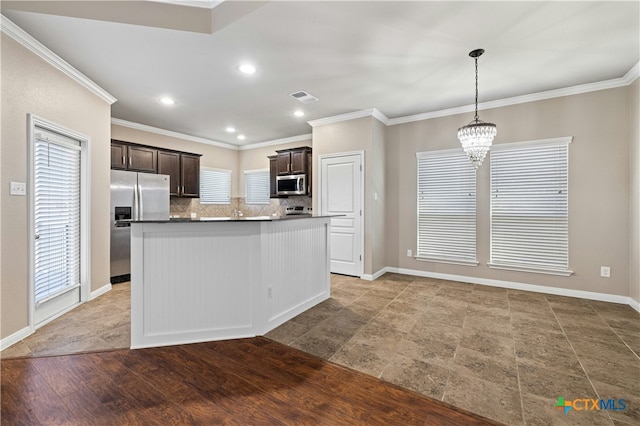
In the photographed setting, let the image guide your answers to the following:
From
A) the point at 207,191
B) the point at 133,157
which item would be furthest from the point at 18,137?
the point at 207,191

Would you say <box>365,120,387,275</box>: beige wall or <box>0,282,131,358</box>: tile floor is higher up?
<box>365,120,387,275</box>: beige wall

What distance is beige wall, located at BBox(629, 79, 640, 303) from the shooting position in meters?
3.21

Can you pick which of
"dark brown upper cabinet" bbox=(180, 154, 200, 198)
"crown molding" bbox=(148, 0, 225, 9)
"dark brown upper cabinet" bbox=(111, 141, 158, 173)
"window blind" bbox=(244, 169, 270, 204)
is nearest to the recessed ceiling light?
"crown molding" bbox=(148, 0, 225, 9)

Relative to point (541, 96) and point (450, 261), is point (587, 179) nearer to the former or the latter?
point (541, 96)

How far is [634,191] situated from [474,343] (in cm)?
286

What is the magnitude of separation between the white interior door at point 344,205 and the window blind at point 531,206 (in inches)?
80.5

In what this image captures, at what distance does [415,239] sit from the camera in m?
4.88

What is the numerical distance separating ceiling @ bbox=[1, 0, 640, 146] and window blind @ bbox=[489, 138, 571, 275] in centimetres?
86

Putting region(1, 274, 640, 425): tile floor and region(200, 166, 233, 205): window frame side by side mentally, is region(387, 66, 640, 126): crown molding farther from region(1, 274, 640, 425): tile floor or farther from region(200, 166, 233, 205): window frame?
region(200, 166, 233, 205): window frame

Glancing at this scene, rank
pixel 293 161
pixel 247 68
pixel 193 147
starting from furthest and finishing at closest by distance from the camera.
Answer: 1. pixel 193 147
2. pixel 293 161
3. pixel 247 68

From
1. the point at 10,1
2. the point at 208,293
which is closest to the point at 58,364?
the point at 208,293

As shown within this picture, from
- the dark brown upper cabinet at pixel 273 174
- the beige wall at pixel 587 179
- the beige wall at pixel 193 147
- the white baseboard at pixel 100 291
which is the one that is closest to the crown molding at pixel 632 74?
the beige wall at pixel 587 179

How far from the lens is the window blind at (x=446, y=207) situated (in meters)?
4.43

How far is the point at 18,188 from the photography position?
2492mm
